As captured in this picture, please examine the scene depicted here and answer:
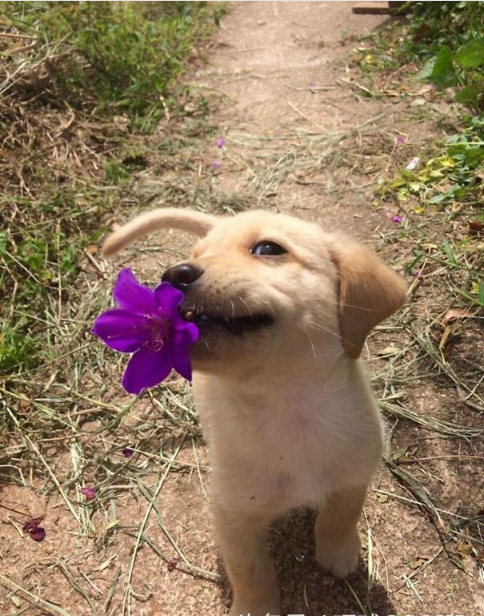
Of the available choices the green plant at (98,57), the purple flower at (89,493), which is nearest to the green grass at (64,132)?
the green plant at (98,57)

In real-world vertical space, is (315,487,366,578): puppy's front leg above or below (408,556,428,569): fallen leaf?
above

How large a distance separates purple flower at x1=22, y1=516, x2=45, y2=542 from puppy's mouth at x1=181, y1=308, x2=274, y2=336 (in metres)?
1.66

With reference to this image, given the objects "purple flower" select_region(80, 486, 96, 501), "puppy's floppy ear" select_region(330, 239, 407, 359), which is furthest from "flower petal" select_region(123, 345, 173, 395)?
"purple flower" select_region(80, 486, 96, 501)

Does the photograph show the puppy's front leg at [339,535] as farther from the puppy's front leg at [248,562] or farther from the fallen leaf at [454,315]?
the fallen leaf at [454,315]

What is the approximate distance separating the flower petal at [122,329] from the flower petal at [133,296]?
19 mm

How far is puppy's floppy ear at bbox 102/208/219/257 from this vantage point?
2.26m

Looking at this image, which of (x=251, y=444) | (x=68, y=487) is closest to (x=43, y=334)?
(x=68, y=487)

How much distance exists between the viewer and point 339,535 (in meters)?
2.22

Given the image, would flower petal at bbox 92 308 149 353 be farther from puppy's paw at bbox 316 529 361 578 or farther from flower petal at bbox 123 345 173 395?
puppy's paw at bbox 316 529 361 578

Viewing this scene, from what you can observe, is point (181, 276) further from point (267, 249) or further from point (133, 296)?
point (267, 249)

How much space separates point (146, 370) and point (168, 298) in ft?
0.65

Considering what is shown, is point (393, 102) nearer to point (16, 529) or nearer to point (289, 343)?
point (289, 343)

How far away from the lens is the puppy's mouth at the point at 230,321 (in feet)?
4.86

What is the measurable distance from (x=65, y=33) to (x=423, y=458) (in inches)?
186
